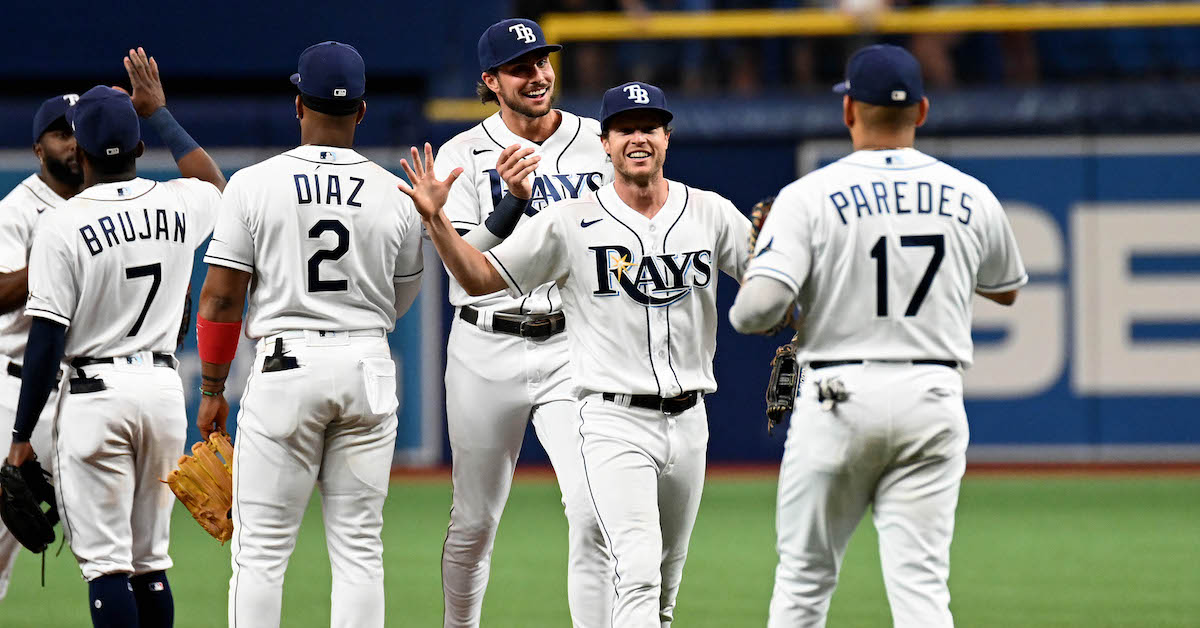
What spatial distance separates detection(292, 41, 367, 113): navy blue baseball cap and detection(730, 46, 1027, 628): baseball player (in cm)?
152

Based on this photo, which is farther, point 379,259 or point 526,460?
point 526,460

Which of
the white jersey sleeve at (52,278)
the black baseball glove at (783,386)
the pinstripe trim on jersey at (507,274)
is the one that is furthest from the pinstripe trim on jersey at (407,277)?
the black baseball glove at (783,386)

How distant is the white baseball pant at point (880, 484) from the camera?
179 inches

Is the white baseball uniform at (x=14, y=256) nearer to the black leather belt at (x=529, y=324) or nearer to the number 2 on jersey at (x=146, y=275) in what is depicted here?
the number 2 on jersey at (x=146, y=275)

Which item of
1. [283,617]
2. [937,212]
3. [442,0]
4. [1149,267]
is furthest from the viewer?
[442,0]

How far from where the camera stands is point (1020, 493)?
12.1 metres

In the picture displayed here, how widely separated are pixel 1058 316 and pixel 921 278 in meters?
9.18

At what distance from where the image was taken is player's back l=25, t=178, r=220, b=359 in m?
5.33

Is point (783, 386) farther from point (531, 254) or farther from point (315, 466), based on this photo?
point (315, 466)

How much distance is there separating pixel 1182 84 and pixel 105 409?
36.1ft

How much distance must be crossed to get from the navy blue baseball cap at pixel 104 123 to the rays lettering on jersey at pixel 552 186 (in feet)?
4.37

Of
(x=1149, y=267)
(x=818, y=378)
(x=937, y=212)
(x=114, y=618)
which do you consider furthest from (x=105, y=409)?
(x=1149, y=267)

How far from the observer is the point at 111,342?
215 inches

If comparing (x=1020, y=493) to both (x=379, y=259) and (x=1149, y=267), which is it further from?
(x=379, y=259)
